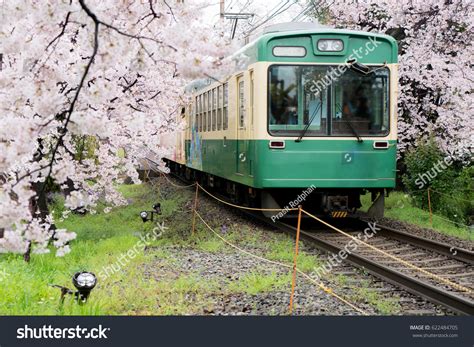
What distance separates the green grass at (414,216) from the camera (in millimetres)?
11759

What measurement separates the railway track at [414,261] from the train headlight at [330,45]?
8.72ft

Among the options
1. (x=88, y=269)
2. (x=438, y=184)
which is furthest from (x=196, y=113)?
Answer: (x=88, y=269)

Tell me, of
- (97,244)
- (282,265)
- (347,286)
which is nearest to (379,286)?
(347,286)

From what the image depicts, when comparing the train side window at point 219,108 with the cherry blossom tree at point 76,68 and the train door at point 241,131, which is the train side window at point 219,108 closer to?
the train door at point 241,131

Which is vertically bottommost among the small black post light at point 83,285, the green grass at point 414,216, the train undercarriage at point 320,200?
the green grass at point 414,216

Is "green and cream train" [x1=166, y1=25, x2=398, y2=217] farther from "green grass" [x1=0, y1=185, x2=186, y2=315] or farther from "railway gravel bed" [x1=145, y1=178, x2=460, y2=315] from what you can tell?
"green grass" [x1=0, y1=185, x2=186, y2=315]

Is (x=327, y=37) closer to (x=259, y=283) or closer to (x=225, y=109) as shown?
(x=225, y=109)

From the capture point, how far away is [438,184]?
14078mm

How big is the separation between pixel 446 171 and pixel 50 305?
9.55m

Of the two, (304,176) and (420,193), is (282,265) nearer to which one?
(304,176)

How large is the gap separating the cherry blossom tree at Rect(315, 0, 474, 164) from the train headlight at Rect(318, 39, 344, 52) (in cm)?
554

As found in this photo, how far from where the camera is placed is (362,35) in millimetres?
10562

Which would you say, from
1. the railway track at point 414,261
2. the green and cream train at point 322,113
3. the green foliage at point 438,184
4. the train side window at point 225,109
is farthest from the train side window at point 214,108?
the green foliage at point 438,184

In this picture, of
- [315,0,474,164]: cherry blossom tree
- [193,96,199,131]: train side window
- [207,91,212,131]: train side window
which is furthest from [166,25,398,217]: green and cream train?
[193,96,199,131]: train side window
